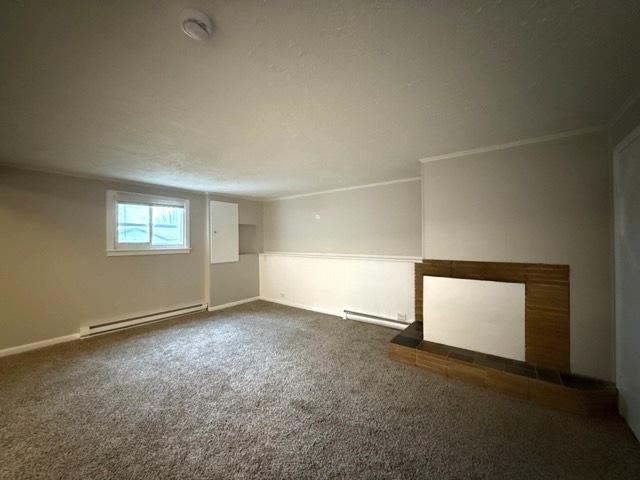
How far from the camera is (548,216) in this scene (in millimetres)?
2203

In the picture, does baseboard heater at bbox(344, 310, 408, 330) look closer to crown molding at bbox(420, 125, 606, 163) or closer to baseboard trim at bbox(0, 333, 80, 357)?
crown molding at bbox(420, 125, 606, 163)

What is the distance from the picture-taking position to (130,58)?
119 cm

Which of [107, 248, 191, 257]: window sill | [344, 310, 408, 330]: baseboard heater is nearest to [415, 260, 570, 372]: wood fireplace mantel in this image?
[344, 310, 408, 330]: baseboard heater

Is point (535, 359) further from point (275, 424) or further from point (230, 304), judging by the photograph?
point (230, 304)

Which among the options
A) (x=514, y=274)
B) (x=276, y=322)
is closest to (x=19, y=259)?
(x=276, y=322)

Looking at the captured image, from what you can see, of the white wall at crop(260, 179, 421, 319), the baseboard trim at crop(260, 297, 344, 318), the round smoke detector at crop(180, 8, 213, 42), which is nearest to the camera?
the round smoke detector at crop(180, 8, 213, 42)

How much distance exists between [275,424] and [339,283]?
8.66 ft

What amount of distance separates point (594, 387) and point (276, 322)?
3.47m

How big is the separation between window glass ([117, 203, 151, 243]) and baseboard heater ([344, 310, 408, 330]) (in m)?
3.52

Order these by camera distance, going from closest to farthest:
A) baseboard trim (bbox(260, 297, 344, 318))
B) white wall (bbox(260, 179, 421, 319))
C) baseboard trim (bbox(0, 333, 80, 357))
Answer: baseboard trim (bbox(0, 333, 80, 357))
white wall (bbox(260, 179, 421, 319))
baseboard trim (bbox(260, 297, 344, 318))

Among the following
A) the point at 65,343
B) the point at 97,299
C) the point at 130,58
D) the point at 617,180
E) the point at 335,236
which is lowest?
the point at 65,343

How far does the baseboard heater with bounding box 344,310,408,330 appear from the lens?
3.57 m

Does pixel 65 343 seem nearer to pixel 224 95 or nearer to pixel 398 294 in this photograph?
pixel 224 95

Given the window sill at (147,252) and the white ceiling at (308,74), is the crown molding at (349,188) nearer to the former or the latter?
the white ceiling at (308,74)
